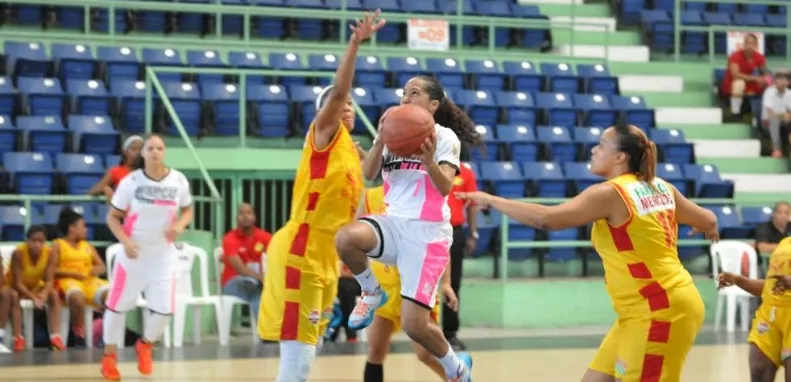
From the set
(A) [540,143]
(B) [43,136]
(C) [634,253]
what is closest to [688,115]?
(A) [540,143]

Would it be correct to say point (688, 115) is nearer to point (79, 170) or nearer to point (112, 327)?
point (79, 170)

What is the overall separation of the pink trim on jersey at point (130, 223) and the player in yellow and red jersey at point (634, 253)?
16.8 feet

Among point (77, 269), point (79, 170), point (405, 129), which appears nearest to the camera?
point (405, 129)

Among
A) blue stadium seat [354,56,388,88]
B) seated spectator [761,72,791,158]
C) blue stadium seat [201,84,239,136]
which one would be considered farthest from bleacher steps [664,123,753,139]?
blue stadium seat [201,84,239,136]

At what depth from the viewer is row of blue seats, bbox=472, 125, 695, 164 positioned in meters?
17.4

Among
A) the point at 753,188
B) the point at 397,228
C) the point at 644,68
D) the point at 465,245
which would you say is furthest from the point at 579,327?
the point at 397,228

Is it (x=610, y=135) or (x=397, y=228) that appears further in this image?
(x=397, y=228)

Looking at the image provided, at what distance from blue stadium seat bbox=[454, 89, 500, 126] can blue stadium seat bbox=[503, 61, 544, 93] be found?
1.09 meters

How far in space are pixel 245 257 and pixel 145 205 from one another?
3063 mm

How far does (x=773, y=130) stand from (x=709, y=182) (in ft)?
6.74

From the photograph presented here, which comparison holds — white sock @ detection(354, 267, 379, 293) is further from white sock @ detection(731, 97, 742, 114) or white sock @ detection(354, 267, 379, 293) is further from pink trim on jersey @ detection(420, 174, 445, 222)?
white sock @ detection(731, 97, 742, 114)

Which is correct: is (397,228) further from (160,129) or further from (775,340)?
(160,129)

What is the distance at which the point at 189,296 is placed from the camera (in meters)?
13.9

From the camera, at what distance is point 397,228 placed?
25.9ft
